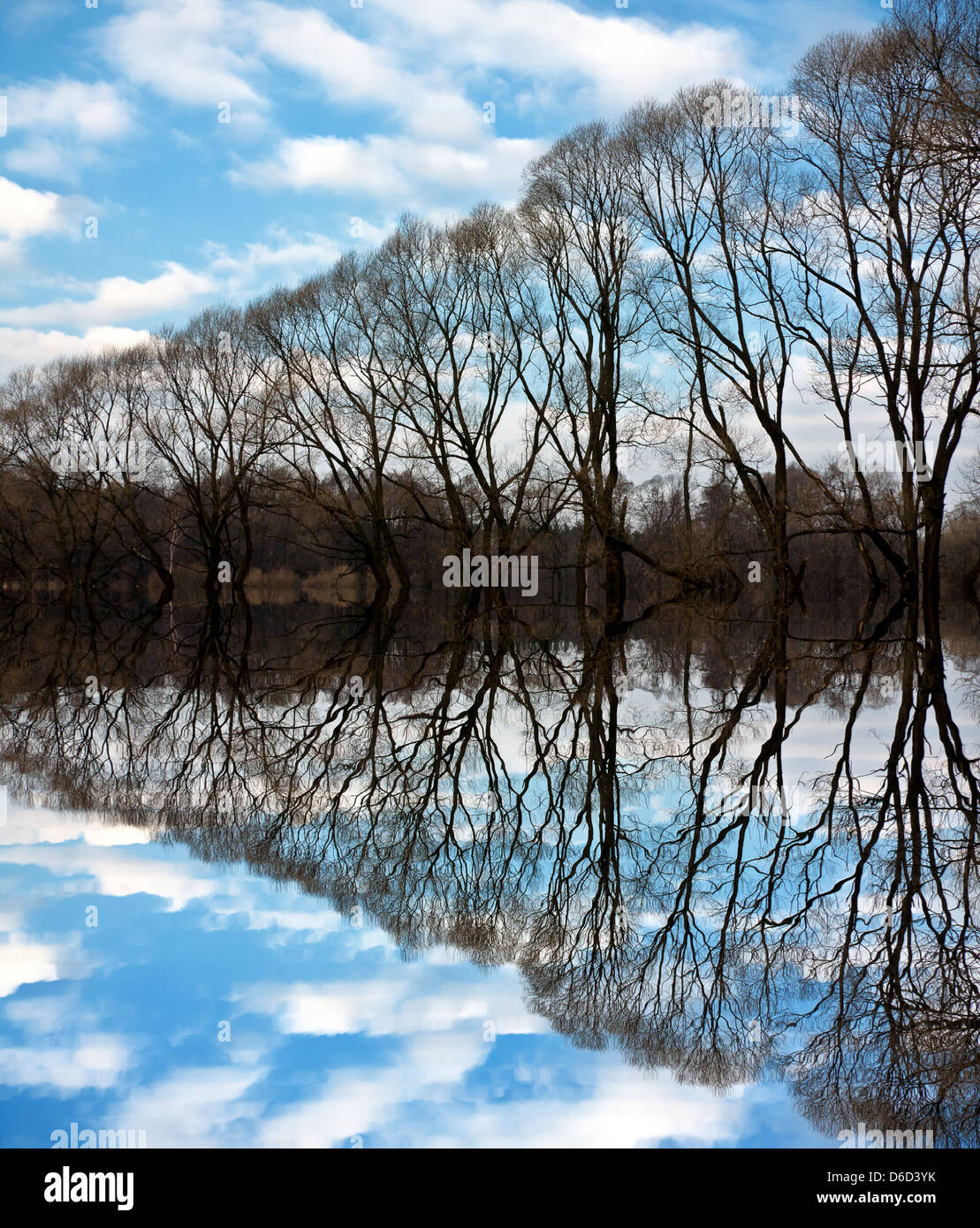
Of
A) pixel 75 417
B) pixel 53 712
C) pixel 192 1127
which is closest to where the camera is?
Answer: pixel 192 1127

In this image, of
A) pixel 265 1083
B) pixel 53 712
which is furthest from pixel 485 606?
pixel 265 1083

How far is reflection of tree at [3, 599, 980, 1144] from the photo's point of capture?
2816 mm

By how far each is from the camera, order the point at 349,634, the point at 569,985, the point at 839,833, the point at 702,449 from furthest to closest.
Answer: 1. the point at 702,449
2. the point at 349,634
3. the point at 839,833
4. the point at 569,985

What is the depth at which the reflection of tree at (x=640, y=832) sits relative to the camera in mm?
2816

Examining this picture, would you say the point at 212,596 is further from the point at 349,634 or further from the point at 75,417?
the point at 349,634

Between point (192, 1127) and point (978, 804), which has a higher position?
point (978, 804)

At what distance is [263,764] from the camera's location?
21.1 ft

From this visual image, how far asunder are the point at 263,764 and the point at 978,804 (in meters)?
4.06

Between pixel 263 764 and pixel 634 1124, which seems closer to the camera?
pixel 634 1124

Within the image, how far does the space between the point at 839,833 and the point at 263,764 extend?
3534 mm

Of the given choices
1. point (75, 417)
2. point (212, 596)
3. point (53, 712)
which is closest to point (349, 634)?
point (53, 712)

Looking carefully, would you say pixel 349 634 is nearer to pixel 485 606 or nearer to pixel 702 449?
pixel 485 606

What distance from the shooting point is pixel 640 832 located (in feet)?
15.2
